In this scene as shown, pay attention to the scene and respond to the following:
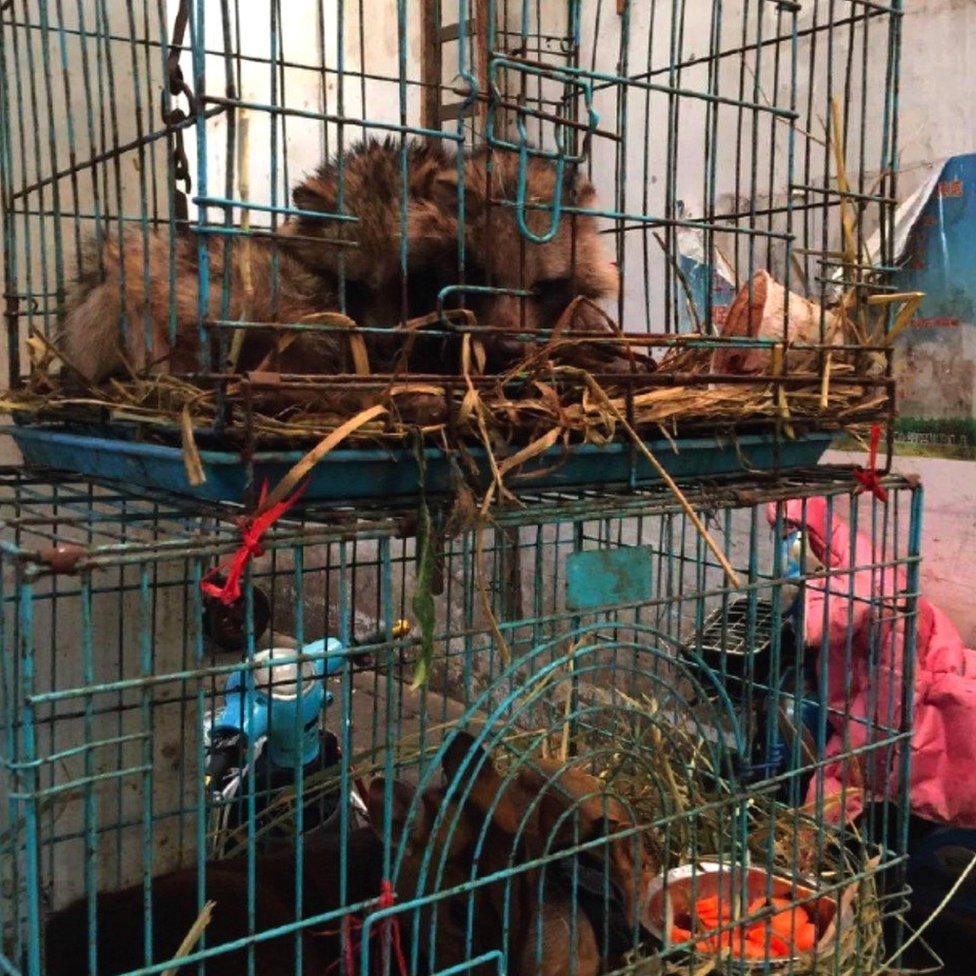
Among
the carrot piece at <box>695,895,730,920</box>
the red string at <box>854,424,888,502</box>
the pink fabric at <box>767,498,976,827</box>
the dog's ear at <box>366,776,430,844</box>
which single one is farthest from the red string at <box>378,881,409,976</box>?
the pink fabric at <box>767,498,976,827</box>

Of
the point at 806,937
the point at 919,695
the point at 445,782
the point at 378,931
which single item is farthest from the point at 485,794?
the point at 919,695

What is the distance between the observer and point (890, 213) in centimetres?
176

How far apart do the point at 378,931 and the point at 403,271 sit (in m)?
0.83

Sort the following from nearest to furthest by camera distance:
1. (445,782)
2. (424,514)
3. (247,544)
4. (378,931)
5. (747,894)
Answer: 1. (247,544)
2. (424,514)
3. (378,931)
4. (445,782)
5. (747,894)

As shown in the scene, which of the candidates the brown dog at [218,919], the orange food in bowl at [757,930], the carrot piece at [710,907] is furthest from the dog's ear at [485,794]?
the carrot piece at [710,907]

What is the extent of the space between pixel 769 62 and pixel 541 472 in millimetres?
2287

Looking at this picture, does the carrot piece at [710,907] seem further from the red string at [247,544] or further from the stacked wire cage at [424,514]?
the red string at [247,544]

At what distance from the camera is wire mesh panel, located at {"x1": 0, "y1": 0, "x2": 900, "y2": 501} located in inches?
48.8

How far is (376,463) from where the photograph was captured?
4.16 ft

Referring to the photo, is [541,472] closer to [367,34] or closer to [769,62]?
[769,62]

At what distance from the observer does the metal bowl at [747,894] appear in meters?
1.66

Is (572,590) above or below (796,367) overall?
below

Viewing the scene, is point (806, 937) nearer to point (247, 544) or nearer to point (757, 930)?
point (757, 930)

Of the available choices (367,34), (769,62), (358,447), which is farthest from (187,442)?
(367,34)
